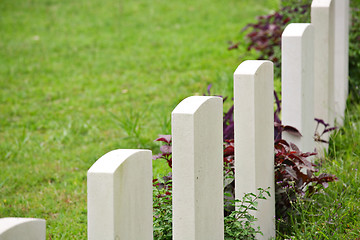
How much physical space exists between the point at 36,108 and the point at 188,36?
2515mm

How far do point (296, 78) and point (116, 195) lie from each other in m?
1.46

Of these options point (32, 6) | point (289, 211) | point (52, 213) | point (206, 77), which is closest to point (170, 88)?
point (206, 77)

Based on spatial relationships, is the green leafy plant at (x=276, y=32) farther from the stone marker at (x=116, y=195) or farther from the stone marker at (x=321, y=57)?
the stone marker at (x=116, y=195)

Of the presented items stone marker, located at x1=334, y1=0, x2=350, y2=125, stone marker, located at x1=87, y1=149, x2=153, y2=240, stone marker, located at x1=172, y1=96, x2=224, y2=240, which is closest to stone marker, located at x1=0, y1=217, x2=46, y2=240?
stone marker, located at x1=87, y1=149, x2=153, y2=240

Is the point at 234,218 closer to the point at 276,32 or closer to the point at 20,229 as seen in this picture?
the point at 20,229


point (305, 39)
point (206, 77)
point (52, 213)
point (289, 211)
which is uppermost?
point (305, 39)

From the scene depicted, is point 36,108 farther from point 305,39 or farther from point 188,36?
point 305,39

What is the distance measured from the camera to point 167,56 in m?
6.10

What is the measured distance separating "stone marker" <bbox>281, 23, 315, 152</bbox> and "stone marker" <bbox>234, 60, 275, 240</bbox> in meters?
0.36

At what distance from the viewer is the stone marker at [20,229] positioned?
1.28m

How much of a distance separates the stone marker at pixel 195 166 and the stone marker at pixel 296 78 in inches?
33.7

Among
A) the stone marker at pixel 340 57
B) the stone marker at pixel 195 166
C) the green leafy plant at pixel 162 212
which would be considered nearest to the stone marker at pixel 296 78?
the green leafy plant at pixel 162 212

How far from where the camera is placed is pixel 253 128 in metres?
2.17

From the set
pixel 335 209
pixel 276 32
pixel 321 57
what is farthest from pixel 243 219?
pixel 276 32
